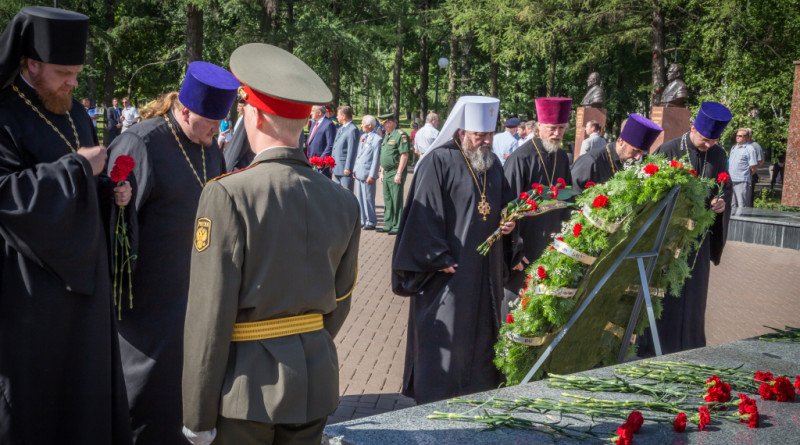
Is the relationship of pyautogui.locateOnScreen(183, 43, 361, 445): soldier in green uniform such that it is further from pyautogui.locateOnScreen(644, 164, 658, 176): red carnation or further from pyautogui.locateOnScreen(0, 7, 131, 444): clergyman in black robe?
pyautogui.locateOnScreen(644, 164, 658, 176): red carnation

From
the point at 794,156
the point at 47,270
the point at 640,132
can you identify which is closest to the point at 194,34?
the point at 794,156

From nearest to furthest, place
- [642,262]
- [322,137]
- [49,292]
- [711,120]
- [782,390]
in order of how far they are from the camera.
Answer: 1. [49,292]
2. [782,390]
3. [642,262]
4. [711,120]
5. [322,137]

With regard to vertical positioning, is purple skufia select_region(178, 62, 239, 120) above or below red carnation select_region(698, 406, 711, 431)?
above

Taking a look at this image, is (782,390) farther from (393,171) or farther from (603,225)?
(393,171)

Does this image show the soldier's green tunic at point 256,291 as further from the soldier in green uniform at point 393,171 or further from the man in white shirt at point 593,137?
the man in white shirt at point 593,137

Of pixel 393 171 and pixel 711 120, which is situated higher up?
pixel 711 120

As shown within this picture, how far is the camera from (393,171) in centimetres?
1306

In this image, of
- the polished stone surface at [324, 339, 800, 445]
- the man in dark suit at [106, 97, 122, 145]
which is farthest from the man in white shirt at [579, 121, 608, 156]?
the man in dark suit at [106, 97, 122, 145]

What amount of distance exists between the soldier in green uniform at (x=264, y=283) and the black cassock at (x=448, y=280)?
262 centimetres

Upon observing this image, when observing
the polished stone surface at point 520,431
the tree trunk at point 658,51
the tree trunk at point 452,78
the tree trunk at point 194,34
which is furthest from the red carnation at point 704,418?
the tree trunk at point 452,78

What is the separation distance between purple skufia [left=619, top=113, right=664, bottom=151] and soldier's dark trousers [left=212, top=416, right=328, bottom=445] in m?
4.30

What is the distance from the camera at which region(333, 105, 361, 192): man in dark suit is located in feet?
42.4

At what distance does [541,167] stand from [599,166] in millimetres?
564

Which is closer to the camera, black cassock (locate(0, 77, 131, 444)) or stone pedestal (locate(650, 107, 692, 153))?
black cassock (locate(0, 77, 131, 444))
